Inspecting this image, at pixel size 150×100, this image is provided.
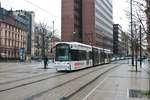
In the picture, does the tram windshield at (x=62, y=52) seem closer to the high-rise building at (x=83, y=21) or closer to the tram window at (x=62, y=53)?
the tram window at (x=62, y=53)

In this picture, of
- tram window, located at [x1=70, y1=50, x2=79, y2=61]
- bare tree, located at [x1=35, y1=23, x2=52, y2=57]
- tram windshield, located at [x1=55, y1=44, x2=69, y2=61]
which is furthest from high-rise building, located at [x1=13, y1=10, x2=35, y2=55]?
tram windshield, located at [x1=55, y1=44, x2=69, y2=61]

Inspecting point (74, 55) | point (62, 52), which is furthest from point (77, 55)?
point (62, 52)

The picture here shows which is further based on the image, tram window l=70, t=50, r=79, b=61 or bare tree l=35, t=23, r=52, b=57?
bare tree l=35, t=23, r=52, b=57

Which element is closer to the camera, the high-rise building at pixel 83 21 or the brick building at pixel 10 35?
the brick building at pixel 10 35

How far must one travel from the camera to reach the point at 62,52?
1341 inches

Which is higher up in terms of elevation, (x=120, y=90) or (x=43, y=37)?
(x=43, y=37)

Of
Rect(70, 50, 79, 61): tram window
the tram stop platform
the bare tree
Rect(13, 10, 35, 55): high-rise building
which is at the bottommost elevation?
the tram stop platform

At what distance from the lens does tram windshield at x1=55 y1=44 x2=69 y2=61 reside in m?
33.8

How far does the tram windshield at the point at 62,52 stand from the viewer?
3375 cm

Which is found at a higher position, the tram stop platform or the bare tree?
the bare tree

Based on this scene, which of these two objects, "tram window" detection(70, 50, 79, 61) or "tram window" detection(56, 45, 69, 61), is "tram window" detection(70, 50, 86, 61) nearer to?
"tram window" detection(70, 50, 79, 61)

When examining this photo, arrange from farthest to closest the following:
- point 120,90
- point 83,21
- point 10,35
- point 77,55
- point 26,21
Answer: point 83,21 < point 26,21 < point 10,35 < point 77,55 < point 120,90

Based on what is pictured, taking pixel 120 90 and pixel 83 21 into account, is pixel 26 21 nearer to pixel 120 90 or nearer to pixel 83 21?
pixel 83 21

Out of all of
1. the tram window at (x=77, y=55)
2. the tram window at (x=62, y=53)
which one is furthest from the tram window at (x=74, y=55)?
the tram window at (x=62, y=53)
